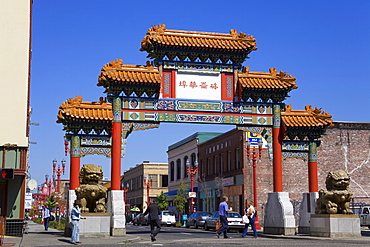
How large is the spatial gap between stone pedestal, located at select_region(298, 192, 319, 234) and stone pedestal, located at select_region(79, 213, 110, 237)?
376 inches

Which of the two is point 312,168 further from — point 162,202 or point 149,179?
point 149,179

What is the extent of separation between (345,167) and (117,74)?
32.3 m

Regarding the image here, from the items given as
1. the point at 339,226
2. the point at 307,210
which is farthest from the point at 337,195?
the point at 307,210

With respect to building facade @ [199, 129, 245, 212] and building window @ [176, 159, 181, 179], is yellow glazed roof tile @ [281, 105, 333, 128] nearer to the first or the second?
building facade @ [199, 129, 245, 212]

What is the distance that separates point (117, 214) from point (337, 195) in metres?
9.00

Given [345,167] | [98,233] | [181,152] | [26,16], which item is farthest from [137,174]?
[98,233]

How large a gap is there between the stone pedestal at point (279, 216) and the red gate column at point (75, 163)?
891cm

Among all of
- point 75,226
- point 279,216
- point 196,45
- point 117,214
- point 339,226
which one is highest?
point 196,45

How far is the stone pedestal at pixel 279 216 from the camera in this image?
77.9 ft

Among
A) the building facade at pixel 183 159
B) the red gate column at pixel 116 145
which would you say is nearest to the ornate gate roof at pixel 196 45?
the red gate column at pixel 116 145

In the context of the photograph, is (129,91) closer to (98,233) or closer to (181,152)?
(98,233)

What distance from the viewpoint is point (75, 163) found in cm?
2316

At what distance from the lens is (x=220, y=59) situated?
2528 cm

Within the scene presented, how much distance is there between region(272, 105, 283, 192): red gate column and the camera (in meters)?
24.8
